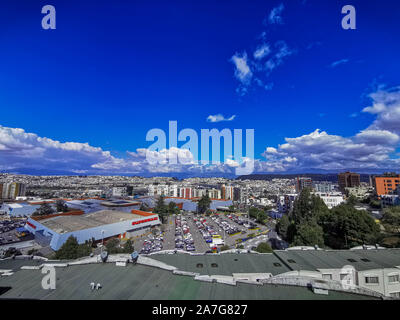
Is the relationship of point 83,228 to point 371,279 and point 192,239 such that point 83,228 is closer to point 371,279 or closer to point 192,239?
point 192,239

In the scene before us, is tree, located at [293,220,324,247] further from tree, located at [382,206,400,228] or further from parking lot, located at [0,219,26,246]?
parking lot, located at [0,219,26,246]

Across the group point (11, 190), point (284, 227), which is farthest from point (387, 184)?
point (11, 190)

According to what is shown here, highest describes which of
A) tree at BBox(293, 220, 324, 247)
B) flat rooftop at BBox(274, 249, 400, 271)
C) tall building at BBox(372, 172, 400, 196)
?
tall building at BBox(372, 172, 400, 196)

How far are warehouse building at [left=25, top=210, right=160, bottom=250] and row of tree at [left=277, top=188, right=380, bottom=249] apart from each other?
20.1 meters

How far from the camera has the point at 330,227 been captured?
18547mm

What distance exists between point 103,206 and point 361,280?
4831cm

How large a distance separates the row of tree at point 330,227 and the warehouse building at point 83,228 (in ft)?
66.1

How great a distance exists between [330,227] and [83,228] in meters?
26.7

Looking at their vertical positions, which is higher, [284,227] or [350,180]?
[350,180]

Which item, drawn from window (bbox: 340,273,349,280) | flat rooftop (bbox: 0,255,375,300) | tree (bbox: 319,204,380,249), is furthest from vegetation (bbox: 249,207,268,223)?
flat rooftop (bbox: 0,255,375,300)

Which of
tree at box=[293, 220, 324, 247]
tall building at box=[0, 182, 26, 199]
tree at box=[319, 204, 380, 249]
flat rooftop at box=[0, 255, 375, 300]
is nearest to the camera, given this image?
flat rooftop at box=[0, 255, 375, 300]

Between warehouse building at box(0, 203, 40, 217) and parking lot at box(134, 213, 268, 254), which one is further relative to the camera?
warehouse building at box(0, 203, 40, 217)

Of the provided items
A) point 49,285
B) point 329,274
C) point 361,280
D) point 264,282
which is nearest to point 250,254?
point 329,274

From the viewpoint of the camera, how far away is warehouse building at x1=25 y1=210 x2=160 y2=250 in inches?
797
